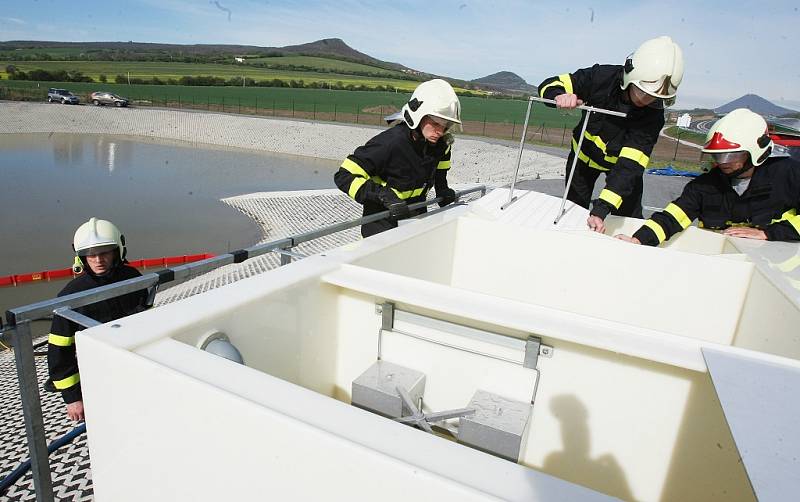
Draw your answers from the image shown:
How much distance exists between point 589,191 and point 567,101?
5.19ft

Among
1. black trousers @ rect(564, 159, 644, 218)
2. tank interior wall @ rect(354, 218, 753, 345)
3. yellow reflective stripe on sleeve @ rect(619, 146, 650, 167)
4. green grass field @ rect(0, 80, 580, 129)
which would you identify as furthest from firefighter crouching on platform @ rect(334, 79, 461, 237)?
green grass field @ rect(0, 80, 580, 129)

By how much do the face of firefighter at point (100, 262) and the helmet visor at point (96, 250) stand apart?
2cm

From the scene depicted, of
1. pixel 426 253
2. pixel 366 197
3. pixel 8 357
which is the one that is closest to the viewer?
pixel 426 253

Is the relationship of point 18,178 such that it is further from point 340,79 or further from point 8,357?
point 340,79

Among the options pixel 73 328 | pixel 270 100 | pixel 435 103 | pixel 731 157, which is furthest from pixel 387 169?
pixel 270 100

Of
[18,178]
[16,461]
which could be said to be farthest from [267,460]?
[18,178]

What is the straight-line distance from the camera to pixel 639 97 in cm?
354

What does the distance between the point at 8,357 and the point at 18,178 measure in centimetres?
1870

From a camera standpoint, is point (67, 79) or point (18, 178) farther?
point (67, 79)

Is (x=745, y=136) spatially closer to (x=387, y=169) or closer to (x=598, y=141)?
(x=598, y=141)

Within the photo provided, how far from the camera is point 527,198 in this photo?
4.71 meters

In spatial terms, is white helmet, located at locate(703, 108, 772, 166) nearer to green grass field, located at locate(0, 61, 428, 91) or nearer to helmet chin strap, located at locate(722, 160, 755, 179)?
helmet chin strap, located at locate(722, 160, 755, 179)

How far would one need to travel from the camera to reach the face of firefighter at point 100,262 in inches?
126

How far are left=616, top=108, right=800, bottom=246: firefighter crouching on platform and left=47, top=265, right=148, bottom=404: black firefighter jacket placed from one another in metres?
3.33
